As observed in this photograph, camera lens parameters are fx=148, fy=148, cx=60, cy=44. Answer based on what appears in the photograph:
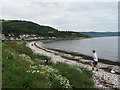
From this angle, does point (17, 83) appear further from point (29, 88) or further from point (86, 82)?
point (86, 82)

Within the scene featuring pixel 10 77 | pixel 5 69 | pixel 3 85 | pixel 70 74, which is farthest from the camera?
pixel 70 74

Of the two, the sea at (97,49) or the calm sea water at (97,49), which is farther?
the calm sea water at (97,49)

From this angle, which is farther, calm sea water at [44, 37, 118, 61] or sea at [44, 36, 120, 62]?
calm sea water at [44, 37, 118, 61]

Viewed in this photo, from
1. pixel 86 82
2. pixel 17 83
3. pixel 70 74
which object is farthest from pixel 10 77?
pixel 86 82

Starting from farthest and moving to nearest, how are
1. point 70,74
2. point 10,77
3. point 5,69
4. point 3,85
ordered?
point 70,74 < point 5,69 < point 10,77 < point 3,85

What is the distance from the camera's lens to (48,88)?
24.1ft

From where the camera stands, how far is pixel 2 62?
9.60 m

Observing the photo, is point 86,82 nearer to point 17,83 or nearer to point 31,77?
point 31,77

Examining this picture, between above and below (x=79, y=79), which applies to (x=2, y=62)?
above

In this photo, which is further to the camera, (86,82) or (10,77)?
(86,82)

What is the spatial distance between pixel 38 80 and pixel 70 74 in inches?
99.5

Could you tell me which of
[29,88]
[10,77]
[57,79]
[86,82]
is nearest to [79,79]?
[86,82]

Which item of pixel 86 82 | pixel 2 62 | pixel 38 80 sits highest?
pixel 2 62

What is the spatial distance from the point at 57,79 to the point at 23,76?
6.21 ft
